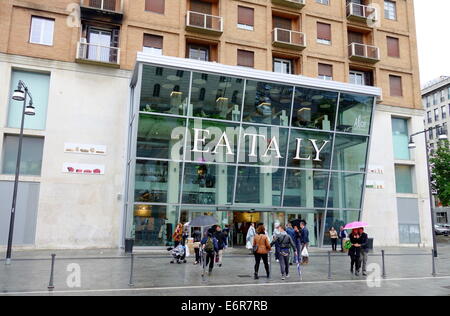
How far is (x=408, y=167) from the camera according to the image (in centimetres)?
2936

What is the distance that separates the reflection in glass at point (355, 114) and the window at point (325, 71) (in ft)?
14.0

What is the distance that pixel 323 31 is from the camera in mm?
27766

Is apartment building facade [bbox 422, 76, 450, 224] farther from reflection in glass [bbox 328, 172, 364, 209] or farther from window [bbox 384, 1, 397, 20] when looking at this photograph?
reflection in glass [bbox 328, 172, 364, 209]

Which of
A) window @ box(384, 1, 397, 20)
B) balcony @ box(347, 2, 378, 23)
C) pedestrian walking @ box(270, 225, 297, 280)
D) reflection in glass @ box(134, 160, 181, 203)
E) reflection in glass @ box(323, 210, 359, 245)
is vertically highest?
window @ box(384, 1, 397, 20)

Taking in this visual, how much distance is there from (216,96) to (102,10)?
8.62 meters

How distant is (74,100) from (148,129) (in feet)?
17.0

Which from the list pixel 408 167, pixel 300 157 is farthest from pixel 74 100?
pixel 408 167

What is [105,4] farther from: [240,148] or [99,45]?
[240,148]

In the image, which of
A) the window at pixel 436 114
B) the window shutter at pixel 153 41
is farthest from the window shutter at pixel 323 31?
the window at pixel 436 114

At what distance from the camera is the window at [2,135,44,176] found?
20.3 m

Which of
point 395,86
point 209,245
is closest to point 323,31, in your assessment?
point 395,86

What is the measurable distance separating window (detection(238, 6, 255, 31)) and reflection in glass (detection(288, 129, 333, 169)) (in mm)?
8480

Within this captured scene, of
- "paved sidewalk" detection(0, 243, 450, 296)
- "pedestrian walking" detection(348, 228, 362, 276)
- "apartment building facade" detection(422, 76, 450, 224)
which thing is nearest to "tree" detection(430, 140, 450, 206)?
"apartment building facade" detection(422, 76, 450, 224)
